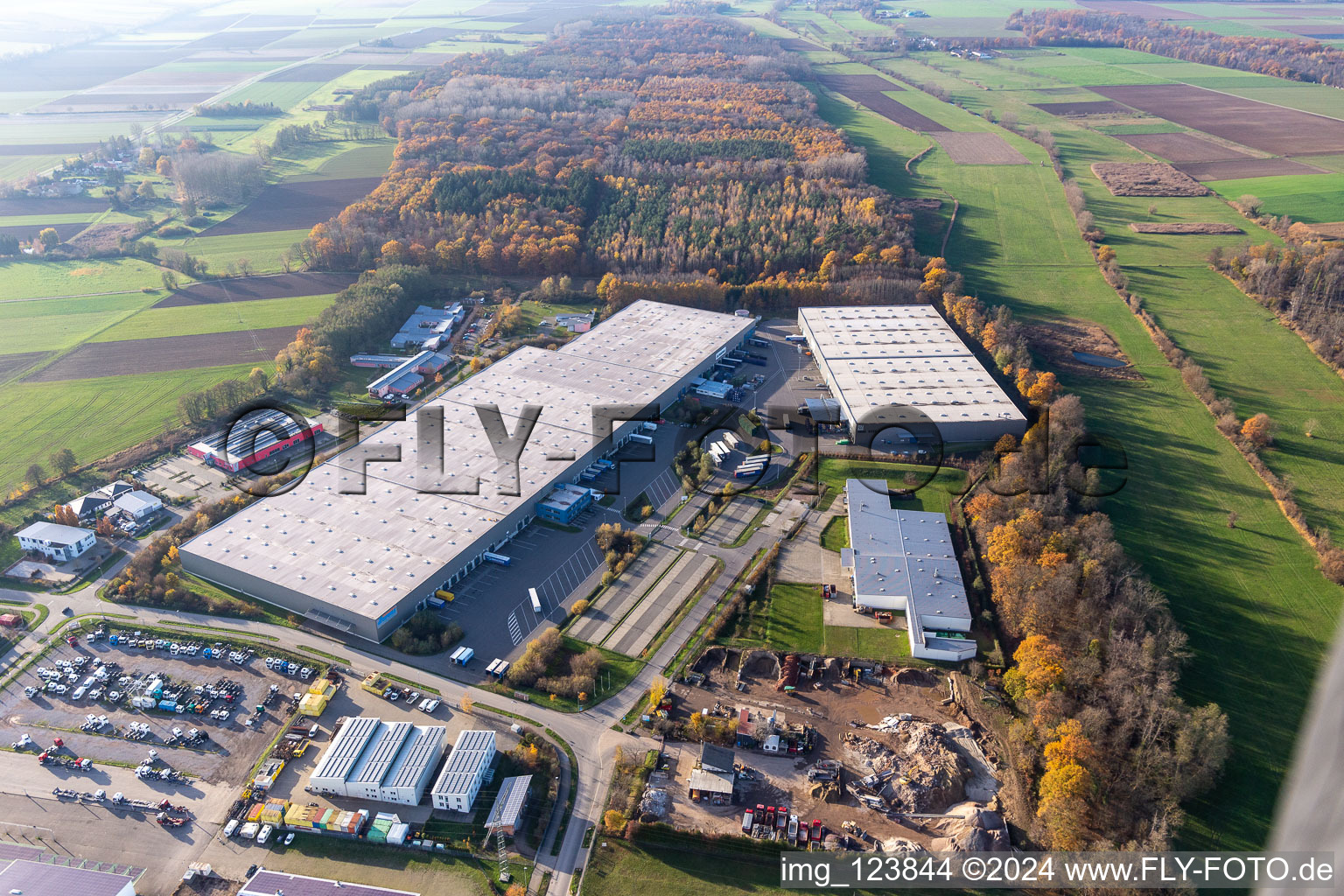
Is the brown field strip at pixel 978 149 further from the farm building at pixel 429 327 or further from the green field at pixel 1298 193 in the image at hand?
the farm building at pixel 429 327

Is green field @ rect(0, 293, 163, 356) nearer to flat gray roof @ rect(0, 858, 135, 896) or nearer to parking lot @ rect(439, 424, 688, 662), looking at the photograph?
parking lot @ rect(439, 424, 688, 662)

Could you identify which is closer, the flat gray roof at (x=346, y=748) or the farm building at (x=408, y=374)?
the flat gray roof at (x=346, y=748)

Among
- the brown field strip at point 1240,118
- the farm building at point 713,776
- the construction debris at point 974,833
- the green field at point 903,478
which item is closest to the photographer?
the construction debris at point 974,833

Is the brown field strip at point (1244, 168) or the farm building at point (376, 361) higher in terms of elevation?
the brown field strip at point (1244, 168)

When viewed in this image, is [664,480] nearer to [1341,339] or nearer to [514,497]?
[514,497]

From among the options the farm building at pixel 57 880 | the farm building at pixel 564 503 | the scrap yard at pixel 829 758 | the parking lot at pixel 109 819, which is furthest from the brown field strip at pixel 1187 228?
the farm building at pixel 57 880

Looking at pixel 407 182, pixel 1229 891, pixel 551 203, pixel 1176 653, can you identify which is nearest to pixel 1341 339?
pixel 1176 653

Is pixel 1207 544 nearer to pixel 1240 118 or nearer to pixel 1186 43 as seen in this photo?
pixel 1240 118
